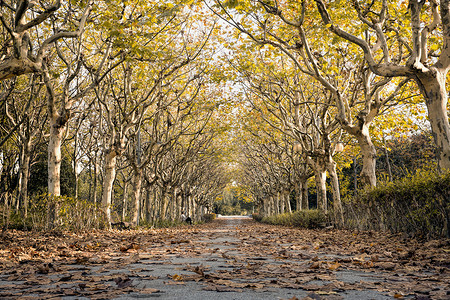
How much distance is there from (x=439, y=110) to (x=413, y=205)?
227 cm

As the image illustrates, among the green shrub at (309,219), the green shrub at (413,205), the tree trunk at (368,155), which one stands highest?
the tree trunk at (368,155)

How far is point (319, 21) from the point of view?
11148mm

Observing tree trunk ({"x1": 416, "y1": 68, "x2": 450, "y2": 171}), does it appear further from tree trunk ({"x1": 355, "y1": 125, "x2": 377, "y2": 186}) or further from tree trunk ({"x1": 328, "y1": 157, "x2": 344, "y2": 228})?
tree trunk ({"x1": 328, "y1": 157, "x2": 344, "y2": 228})

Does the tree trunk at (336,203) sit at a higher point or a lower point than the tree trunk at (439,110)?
lower

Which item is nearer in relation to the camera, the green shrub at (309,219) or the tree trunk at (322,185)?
the green shrub at (309,219)

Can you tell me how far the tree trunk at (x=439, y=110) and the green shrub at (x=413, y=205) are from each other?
535 mm

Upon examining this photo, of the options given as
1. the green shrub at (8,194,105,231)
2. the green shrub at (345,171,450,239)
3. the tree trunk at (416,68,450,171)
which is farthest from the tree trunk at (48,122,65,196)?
the tree trunk at (416,68,450,171)

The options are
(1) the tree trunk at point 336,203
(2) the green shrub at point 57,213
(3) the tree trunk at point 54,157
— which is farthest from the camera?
(1) the tree trunk at point 336,203

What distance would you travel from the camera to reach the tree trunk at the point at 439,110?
7445 millimetres

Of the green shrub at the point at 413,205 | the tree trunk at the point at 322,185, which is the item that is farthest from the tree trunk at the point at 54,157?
the tree trunk at the point at 322,185

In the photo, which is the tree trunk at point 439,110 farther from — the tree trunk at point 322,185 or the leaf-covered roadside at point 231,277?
the tree trunk at point 322,185

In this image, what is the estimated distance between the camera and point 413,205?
24.3 feet

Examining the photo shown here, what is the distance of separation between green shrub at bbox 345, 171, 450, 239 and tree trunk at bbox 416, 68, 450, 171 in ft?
→ 1.76

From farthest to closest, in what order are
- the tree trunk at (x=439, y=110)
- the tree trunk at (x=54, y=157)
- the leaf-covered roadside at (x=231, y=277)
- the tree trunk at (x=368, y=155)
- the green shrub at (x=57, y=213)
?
1. the tree trunk at (x=368, y=155)
2. the tree trunk at (x=54, y=157)
3. the green shrub at (x=57, y=213)
4. the tree trunk at (x=439, y=110)
5. the leaf-covered roadside at (x=231, y=277)
